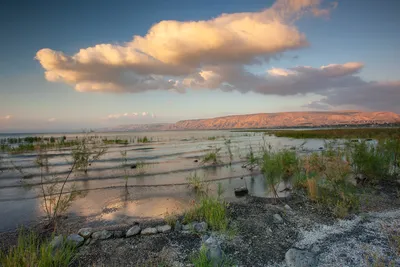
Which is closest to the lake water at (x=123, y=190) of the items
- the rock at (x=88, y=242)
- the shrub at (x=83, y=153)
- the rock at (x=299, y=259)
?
the shrub at (x=83, y=153)

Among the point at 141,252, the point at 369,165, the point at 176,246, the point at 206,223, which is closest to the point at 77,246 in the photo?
the point at 141,252

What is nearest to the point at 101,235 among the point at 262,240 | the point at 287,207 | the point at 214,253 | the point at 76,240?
the point at 76,240

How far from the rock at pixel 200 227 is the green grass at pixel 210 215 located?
0.66 ft

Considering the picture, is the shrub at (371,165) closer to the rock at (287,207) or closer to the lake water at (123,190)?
the lake water at (123,190)

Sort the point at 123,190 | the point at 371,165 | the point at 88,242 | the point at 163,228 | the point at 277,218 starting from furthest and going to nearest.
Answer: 1. the point at 123,190
2. the point at 371,165
3. the point at 277,218
4. the point at 163,228
5. the point at 88,242

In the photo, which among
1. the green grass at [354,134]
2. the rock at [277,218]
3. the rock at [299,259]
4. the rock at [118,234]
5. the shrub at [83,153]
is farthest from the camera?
the green grass at [354,134]

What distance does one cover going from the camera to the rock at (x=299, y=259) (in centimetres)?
428

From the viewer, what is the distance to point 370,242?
5.09 m

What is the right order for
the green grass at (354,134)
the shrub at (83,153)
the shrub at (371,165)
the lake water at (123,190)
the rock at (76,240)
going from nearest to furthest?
the rock at (76,240) → the shrub at (83,153) → the lake water at (123,190) → the shrub at (371,165) → the green grass at (354,134)

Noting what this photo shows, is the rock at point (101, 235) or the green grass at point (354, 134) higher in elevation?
the green grass at point (354, 134)

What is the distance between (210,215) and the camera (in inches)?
249

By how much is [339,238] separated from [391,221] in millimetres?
2027

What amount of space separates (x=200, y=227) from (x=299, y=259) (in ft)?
8.51

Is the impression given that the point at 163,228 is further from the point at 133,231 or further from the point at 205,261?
the point at 205,261
